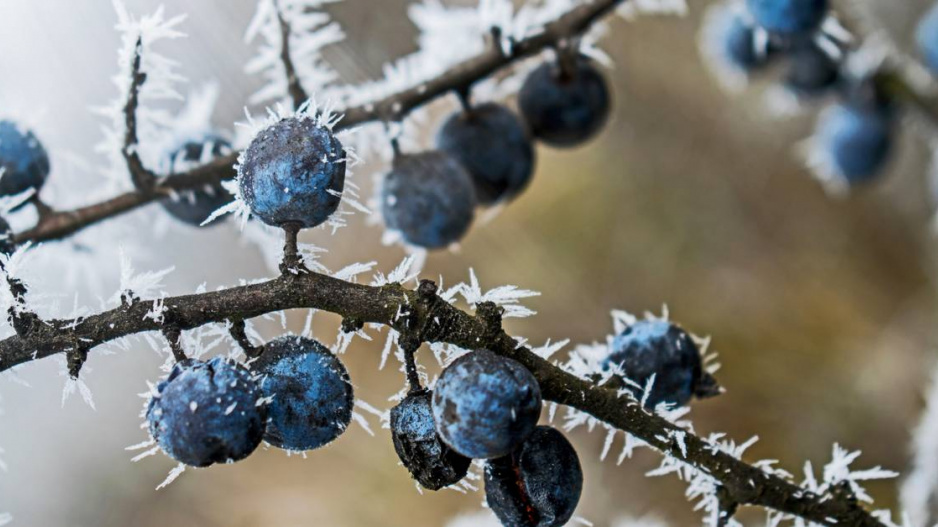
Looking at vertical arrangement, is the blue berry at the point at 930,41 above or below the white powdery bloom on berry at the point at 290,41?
above

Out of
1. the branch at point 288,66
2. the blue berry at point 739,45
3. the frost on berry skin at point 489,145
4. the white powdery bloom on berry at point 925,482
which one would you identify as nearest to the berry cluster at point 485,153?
the frost on berry skin at point 489,145

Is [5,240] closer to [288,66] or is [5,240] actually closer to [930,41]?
[288,66]

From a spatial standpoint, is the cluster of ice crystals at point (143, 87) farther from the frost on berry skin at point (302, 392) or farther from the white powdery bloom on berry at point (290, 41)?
the frost on berry skin at point (302, 392)

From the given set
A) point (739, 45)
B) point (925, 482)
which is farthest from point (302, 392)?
point (739, 45)

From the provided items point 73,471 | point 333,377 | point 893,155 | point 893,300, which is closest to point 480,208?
point 333,377

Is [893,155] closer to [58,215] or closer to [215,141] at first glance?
[215,141]

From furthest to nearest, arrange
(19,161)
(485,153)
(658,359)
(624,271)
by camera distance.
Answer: (624,271) → (485,153) → (19,161) → (658,359)
